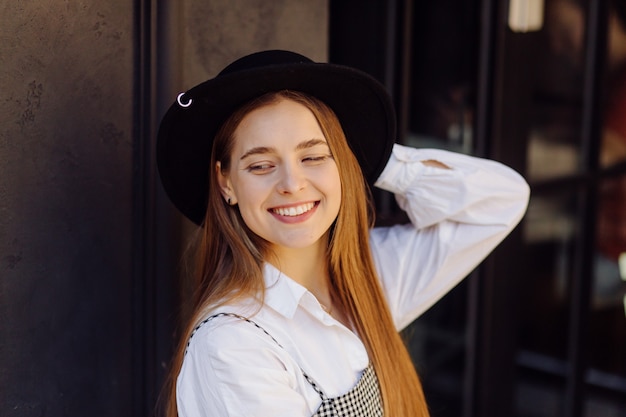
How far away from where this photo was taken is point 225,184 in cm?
157

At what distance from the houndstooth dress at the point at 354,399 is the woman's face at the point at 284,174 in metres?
0.19

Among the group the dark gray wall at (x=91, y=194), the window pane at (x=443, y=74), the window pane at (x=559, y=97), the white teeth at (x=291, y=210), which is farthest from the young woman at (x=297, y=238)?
the window pane at (x=559, y=97)

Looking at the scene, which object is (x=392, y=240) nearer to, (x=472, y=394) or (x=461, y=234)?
(x=461, y=234)

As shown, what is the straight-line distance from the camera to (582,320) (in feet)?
10.3

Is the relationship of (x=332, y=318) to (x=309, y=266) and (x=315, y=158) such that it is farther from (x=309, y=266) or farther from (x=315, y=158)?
(x=315, y=158)

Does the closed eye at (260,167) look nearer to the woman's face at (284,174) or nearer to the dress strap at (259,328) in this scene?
the woman's face at (284,174)

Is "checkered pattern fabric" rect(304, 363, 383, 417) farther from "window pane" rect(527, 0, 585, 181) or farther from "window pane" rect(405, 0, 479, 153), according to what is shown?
"window pane" rect(527, 0, 585, 181)

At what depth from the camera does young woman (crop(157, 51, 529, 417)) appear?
4.61 ft

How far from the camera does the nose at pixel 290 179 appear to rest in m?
1.47

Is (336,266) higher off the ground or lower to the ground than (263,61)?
lower

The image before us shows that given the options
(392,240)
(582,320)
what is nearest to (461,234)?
(392,240)

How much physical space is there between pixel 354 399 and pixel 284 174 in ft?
1.45

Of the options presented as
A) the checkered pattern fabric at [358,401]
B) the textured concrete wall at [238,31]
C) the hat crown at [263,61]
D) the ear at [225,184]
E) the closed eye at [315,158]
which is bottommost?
the checkered pattern fabric at [358,401]

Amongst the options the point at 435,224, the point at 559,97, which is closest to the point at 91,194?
the point at 435,224
